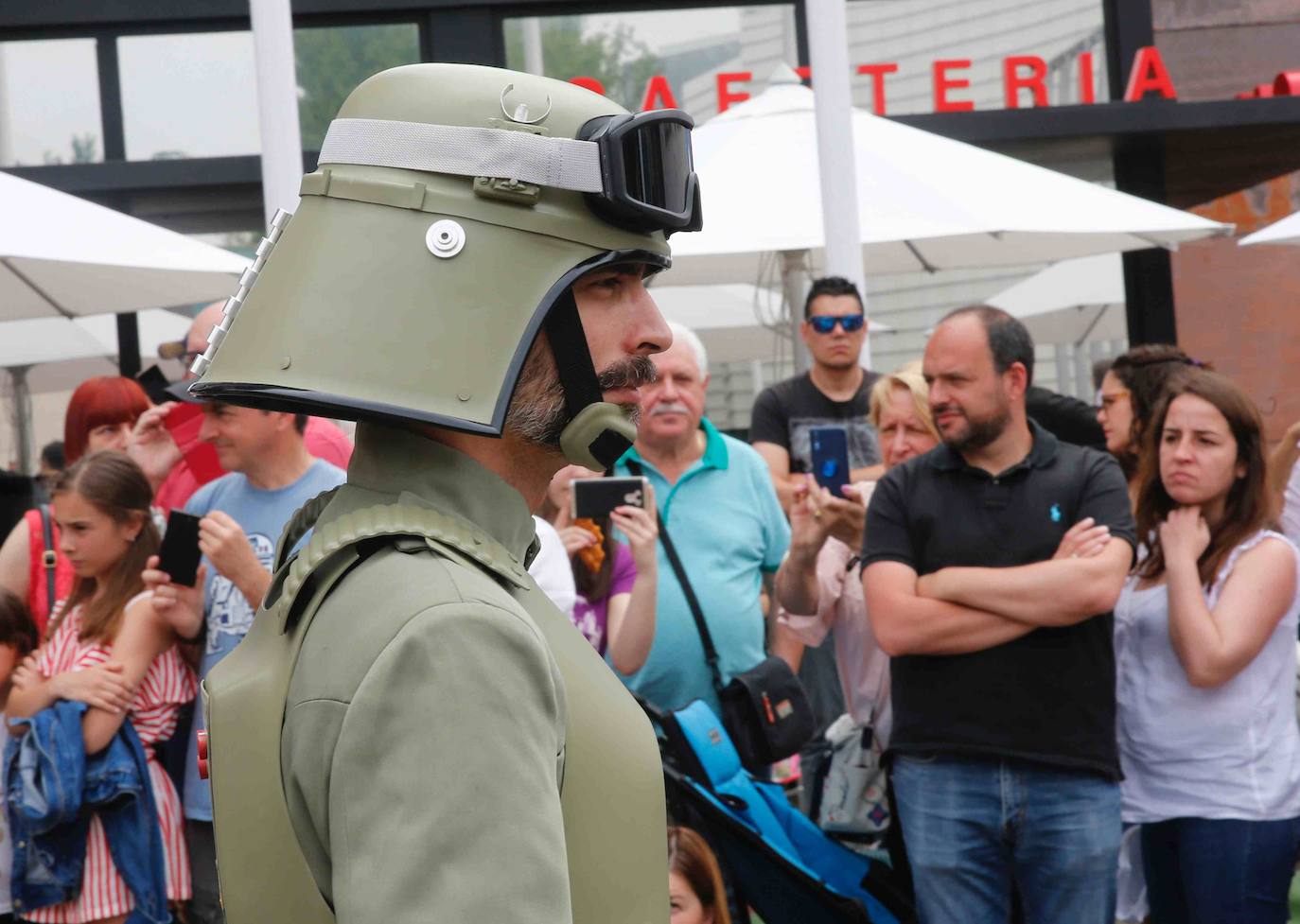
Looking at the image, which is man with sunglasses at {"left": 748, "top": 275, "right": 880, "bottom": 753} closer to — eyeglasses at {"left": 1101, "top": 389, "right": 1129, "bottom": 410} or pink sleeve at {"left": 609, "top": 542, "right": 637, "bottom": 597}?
eyeglasses at {"left": 1101, "top": 389, "right": 1129, "bottom": 410}

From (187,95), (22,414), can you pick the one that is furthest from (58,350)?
(22,414)

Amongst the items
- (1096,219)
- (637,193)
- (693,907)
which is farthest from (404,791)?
(1096,219)

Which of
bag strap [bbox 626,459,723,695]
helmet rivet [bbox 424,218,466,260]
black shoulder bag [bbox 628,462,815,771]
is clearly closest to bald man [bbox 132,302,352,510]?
bag strap [bbox 626,459,723,695]

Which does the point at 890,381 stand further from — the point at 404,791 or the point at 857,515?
the point at 404,791

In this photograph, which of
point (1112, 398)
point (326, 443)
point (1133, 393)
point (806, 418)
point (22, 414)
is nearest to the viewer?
point (326, 443)

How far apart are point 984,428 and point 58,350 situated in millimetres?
7490

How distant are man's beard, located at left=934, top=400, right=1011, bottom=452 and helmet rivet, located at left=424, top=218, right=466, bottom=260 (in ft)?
9.28

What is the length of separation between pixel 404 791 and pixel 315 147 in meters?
9.15

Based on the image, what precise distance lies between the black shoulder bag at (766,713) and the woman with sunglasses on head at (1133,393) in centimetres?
139

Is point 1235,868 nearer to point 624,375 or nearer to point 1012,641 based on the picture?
point 1012,641

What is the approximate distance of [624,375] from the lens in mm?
1454

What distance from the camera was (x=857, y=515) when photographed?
4469mm

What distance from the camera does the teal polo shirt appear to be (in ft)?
14.3

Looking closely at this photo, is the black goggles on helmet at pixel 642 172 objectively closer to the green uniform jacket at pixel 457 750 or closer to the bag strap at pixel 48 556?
the green uniform jacket at pixel 457 750
